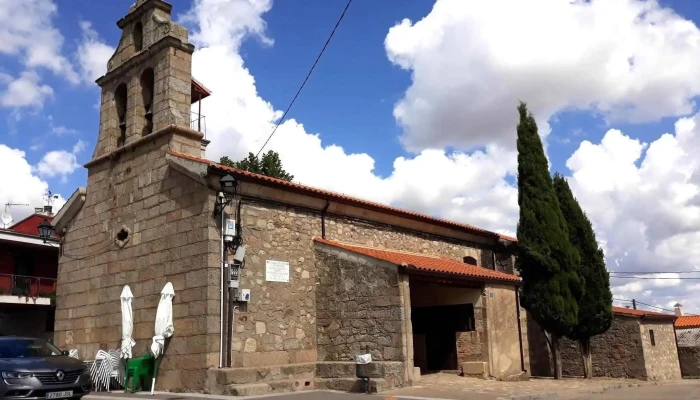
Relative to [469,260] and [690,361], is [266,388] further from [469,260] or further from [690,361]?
[690,361]

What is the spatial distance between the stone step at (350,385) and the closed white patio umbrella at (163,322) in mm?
3395

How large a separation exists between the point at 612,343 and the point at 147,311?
47.0 feet

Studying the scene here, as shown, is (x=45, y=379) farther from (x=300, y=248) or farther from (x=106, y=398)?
(x=300, y=248)

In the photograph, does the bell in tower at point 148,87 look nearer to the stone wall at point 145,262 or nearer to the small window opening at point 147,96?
the small window opening at point 147,96

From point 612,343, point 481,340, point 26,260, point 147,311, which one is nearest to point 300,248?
point 147,311

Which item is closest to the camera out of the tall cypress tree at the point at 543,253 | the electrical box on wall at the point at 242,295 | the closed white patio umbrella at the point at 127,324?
the electrical box on wall at the point at 242,295

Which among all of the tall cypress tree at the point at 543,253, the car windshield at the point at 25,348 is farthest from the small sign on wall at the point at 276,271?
the tall cypress tree at the point at 543,253

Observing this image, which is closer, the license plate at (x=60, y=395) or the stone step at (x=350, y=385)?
the license plate at (x=60, y=395)

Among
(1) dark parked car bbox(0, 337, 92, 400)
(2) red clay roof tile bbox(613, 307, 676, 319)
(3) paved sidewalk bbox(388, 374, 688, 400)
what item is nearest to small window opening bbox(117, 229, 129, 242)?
(1) dark parked car bbox(0, 337, 92, 400)

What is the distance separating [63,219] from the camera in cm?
1658

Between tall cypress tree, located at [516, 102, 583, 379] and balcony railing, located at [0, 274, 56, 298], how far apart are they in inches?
718

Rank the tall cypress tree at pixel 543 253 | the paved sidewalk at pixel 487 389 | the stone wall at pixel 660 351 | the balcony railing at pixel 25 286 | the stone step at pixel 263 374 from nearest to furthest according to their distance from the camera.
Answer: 1. the paved sidewalk at pixel 487 389
2. the stone step at pixel 263 374
3. the tall cypress tree at pixel 543 253
4. the stone wall at pixel 660 351
5. the balcony railing at pixel 25 286

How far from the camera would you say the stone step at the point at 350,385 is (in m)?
11.4

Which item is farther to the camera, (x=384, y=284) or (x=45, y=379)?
(x=384, y=284)
